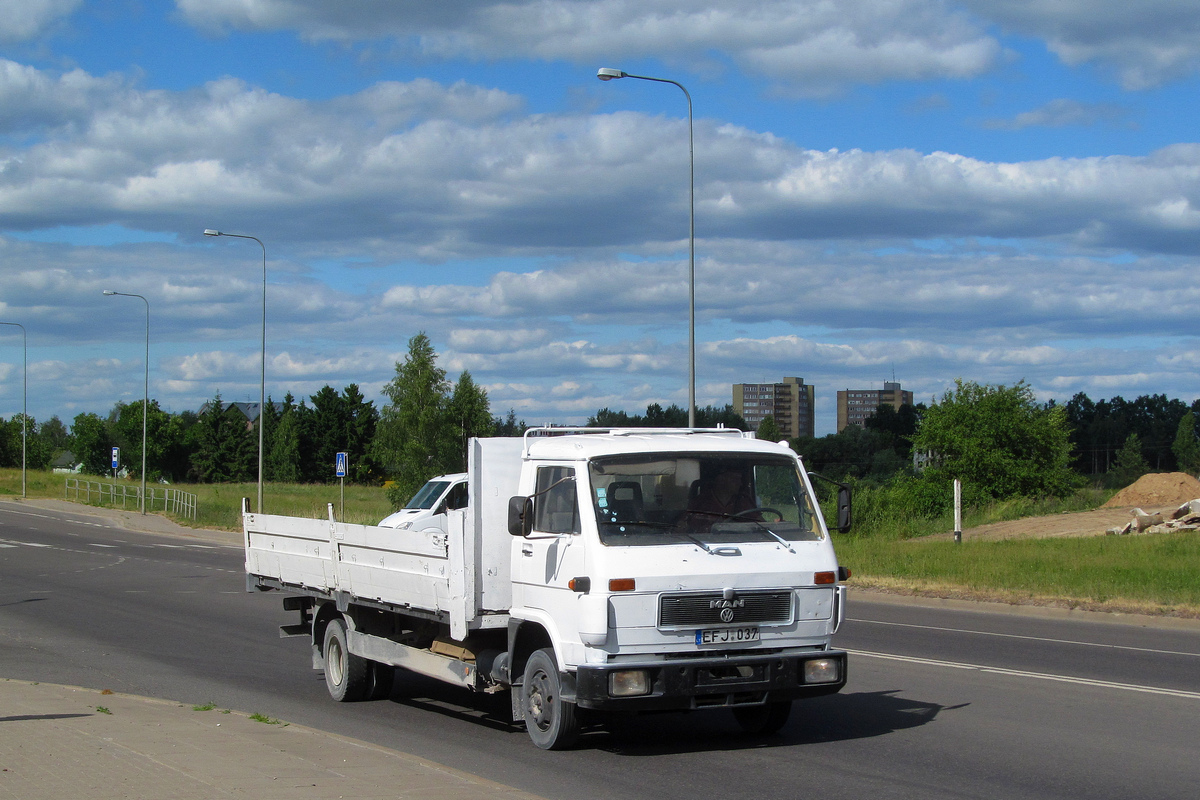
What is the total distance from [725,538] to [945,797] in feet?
6.81

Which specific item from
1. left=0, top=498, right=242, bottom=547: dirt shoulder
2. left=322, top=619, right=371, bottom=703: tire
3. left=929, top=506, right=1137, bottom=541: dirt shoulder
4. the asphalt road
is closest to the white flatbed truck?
the asphalt road

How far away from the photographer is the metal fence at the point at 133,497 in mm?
47812

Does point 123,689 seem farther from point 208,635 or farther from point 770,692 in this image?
point 770,692

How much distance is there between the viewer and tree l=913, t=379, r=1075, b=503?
170 feet

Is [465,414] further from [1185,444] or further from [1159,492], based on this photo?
[1185,444]

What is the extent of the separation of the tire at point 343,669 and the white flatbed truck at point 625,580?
0.99 m

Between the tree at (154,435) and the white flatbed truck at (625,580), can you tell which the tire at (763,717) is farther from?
the tree at (154,435)

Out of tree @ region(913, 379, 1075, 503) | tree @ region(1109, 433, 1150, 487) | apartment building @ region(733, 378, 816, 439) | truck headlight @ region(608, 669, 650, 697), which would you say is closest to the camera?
truck headlight @ region(608, 669, 650, 697)

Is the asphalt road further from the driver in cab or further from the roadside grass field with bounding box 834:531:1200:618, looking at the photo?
the driver in cab

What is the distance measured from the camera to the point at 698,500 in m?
7.86

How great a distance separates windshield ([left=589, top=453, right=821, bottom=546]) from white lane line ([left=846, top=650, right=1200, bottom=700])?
402cm

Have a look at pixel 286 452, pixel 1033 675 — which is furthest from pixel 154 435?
pixel 1033 675

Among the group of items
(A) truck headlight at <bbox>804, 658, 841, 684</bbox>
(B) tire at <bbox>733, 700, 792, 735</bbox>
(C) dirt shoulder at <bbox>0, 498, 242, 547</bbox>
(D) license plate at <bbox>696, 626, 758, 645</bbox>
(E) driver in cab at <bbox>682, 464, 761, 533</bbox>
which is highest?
(E) driver in cab at <bbox>682, 464, 761, 533</bbox>

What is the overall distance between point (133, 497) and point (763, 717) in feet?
168
